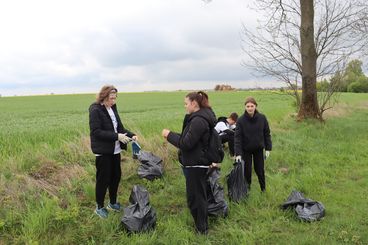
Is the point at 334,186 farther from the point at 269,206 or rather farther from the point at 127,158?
the point at 127,158

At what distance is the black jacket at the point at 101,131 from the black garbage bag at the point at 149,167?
69.0 inches

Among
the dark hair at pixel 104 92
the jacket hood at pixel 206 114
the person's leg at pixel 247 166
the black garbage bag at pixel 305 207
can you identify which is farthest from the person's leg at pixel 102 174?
the black garbage bag at pixel 305 207

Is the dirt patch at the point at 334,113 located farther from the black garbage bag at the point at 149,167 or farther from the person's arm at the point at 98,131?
the person's arm at the point at 98,131

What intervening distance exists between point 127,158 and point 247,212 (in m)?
2.80

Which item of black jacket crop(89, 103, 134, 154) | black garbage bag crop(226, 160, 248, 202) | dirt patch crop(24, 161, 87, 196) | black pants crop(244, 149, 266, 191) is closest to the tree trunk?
black pants crop(244, 149, 266, 191)

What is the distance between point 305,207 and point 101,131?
3005 millimetres

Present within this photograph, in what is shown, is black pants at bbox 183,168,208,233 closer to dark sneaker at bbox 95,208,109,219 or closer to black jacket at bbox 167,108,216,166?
black jacket at bbox 167,108,216,166

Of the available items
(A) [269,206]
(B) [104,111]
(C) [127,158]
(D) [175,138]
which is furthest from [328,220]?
(C) [127,158]

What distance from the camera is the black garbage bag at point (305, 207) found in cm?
534

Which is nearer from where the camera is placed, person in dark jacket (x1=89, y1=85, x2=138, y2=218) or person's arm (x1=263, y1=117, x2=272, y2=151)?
person in dark jacket (x1=89, y1=85, x2=138, y2=218)

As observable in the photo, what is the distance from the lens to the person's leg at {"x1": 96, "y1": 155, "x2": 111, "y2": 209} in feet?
17.1

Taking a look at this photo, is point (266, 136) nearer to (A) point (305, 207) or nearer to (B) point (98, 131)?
(A) point (305, 207)

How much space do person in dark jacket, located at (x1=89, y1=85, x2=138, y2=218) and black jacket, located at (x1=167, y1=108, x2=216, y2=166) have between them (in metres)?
0.79

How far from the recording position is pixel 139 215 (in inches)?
192
